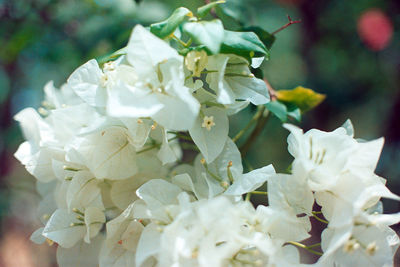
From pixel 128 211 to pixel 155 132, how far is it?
0.12 meters

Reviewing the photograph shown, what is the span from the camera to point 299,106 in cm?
78

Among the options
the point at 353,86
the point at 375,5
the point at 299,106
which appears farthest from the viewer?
the point at 353,86

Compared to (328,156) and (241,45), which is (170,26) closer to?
(241,45)

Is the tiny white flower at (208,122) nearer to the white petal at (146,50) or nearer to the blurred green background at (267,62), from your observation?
the white petal at (146,50)

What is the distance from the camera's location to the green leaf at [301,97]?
76 cm

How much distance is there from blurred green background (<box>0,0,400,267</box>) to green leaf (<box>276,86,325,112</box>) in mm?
373

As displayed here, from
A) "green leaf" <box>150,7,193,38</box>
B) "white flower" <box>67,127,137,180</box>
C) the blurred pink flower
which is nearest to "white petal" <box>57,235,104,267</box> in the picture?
"white flower" <box>67,127,137,180</box>

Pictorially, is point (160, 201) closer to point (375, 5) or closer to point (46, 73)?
point (375, 5)

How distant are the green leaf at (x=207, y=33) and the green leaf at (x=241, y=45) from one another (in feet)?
0.12

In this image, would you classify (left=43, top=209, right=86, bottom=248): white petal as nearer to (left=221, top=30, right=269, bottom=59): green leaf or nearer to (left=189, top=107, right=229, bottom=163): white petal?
(left=189, top=107, right=229, bottom=163): white petal

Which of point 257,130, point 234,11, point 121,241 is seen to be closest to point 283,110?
point 257,130

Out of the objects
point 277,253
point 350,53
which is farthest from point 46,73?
point 277,253

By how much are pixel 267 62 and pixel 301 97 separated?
1046 mm

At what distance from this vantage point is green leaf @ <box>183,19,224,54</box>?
501 mm
